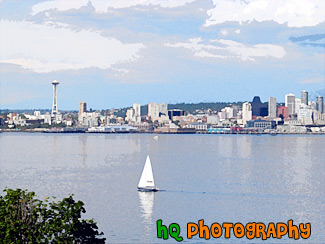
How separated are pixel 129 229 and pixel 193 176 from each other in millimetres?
12595

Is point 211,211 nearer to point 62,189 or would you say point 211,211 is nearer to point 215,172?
point 62,189

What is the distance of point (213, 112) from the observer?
165 metres

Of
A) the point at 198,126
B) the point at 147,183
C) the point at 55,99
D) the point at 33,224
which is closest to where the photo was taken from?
the point at 33,224

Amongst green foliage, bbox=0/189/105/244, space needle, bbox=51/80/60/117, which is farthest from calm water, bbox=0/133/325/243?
space needle, bbox=51/80/60/117

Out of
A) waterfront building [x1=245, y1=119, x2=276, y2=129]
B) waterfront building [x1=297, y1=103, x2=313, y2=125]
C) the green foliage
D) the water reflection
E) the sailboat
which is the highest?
waterfront building [x1=297, y1=103, x2=313, y2=125]

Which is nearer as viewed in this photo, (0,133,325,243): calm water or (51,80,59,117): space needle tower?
(0,133,325,243): calm water

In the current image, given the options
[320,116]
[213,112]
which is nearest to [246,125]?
[320,116]

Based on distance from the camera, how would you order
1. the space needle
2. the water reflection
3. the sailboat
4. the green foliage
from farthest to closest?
the space needle → the sailboat → the water reflection → the green foliage

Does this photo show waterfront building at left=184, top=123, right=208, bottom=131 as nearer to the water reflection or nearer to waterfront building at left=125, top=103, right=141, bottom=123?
waterfront building at left=125, top=103, right=141, bottom=123

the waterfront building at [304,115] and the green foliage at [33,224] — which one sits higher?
the waterfront building at [304,115]

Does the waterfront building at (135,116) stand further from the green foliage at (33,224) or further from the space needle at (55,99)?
the green foliage at (33,224)

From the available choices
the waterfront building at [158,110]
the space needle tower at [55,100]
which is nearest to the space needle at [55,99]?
the space needle tower at [55,100]

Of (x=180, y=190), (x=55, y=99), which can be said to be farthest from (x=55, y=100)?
(x=180, y=190)

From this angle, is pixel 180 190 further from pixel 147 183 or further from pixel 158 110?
pixel 158 110
